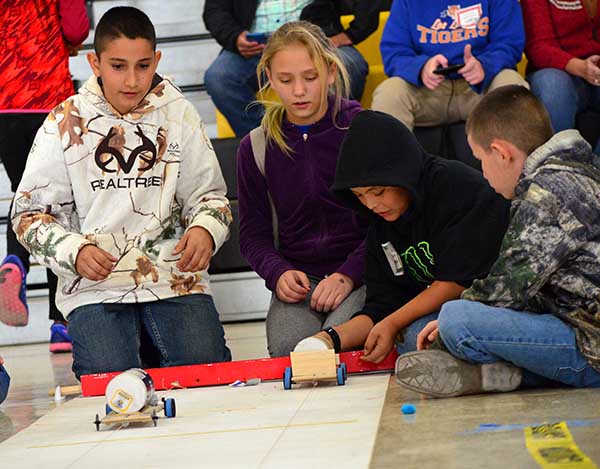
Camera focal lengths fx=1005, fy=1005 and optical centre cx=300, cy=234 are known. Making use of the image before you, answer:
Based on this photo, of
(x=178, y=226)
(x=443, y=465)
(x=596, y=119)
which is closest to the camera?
(x=443, y=465)

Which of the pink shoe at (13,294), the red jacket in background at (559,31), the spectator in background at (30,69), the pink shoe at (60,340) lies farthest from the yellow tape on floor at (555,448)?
the red jacket in background at (559,31)

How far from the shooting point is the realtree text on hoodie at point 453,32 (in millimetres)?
3564

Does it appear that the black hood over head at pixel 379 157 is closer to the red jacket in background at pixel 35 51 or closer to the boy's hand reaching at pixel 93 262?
the boy's hand reaching at pixel 93 262

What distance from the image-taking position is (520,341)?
6.28 feet

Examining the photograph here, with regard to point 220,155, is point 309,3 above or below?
above

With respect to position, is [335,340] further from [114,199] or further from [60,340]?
[60,340]

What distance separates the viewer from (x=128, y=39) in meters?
2.56

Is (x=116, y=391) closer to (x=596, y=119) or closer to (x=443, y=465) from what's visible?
(x=443, y=465)

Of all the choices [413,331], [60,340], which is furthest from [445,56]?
[60,340]

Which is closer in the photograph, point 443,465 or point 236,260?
point 443,465

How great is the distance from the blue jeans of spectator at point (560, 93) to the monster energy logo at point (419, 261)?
4.37ft

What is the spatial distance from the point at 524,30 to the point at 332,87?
Answer: 1086mm

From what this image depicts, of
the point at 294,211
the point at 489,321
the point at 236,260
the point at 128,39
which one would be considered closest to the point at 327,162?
the point at 294,211

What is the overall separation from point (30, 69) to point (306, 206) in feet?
3.55
